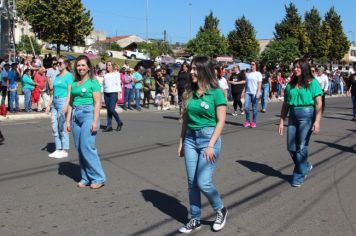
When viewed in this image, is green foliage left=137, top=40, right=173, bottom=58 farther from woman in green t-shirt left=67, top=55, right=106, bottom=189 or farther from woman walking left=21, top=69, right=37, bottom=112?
woman in green t-shirt left=67, top=55, right=106, bottom=189

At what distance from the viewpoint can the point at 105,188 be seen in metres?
6.46

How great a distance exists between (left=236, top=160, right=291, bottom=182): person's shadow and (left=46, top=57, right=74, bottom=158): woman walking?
9.93 feet

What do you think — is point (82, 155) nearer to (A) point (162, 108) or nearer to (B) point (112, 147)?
(B) point (112, 147)

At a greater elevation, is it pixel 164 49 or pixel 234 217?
pixel 164 49

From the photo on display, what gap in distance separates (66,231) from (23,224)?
511mm

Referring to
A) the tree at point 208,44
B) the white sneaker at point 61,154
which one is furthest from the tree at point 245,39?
the white sneaker at point 61,154

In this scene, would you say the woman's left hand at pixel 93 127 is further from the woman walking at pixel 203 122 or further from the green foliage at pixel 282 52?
the green foliage at pixel 282 52

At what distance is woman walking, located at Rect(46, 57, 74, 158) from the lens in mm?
8305

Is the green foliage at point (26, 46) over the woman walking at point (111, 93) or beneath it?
over

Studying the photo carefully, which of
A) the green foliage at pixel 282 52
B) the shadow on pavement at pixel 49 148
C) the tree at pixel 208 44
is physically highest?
the tree at pixel 208 44

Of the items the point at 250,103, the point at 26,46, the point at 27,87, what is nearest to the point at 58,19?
the point at 26,46

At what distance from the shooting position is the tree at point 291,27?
202 ft

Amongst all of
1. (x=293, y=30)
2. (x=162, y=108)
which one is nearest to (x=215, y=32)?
(x=293, y=30)

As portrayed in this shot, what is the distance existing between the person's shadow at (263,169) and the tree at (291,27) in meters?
55.0
